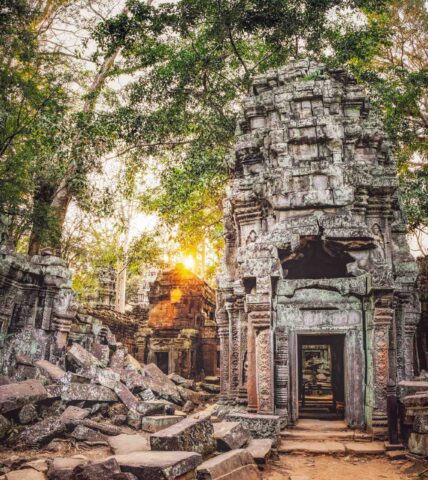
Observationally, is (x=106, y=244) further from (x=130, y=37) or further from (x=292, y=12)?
(x=292, y=12)

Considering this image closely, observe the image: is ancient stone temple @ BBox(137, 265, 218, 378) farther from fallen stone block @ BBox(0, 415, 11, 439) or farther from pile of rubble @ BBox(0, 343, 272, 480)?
fallen stone block @ BBox(0, 415, 11, 439)

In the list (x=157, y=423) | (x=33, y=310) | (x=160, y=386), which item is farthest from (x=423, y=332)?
(x=33, y=310)

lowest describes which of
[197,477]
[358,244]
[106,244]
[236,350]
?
[197,477]

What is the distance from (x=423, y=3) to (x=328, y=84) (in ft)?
32.6

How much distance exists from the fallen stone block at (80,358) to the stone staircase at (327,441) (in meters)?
4.46

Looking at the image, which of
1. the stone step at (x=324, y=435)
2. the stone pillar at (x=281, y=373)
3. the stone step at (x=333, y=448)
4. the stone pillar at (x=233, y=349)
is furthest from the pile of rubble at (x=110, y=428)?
the stone pillar at (x=233, y=349)

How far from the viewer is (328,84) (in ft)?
28.3

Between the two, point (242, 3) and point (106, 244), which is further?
point (106, 244)

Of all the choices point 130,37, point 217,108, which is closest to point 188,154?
point 217,108

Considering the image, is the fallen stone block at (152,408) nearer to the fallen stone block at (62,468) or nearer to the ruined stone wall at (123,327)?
the fallen stone block at (62,468)

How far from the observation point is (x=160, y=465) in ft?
12.3

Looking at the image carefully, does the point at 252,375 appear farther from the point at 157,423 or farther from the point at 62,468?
the point at 62,468

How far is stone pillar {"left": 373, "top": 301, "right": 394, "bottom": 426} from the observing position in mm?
A: 6430

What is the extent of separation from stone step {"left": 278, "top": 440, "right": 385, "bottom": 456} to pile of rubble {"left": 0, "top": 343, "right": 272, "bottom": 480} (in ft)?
1.81
